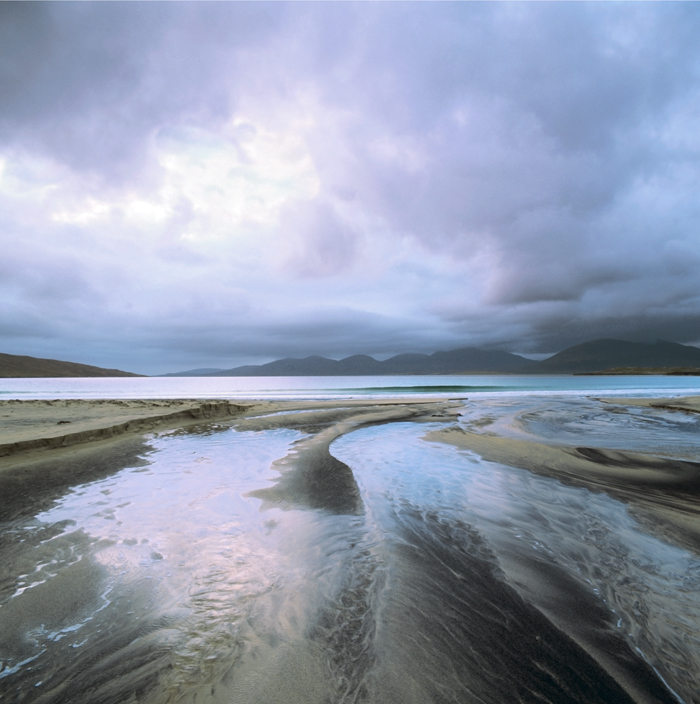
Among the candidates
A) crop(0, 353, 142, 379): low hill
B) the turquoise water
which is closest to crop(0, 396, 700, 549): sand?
the turquoise water

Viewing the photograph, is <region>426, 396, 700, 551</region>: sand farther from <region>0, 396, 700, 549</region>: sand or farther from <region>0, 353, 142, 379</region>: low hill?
<region>0, 353, 142, 379</region>: low hill

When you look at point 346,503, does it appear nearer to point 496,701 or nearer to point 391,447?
point 496,701

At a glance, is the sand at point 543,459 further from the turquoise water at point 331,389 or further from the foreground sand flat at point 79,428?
the turquoise water at point 331,389

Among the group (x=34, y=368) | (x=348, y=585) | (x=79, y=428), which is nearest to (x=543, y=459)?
(x=348, y=585)

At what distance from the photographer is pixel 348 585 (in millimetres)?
3709

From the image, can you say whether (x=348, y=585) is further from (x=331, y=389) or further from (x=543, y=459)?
(x=331, y=389)

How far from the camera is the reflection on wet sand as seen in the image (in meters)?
2.48

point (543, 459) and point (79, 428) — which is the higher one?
point (79, 428)

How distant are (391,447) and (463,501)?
4832 millimetres

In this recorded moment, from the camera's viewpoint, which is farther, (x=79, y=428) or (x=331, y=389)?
(x=331, y=389)

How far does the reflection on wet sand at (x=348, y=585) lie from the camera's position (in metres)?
2.48

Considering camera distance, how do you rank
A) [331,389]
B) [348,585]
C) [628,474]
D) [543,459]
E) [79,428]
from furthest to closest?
1. [331,389]
2. [79,428]
3. [543,459]
4. [628,474]
5. [348,585]

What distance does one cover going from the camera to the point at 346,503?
621cm

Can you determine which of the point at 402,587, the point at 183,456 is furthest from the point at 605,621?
the point at 183,456
